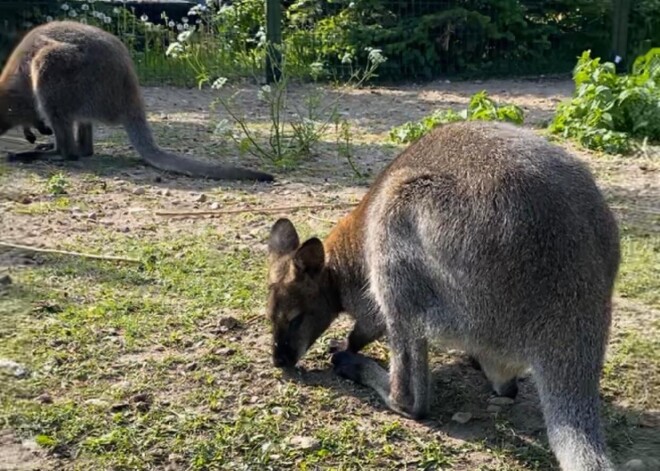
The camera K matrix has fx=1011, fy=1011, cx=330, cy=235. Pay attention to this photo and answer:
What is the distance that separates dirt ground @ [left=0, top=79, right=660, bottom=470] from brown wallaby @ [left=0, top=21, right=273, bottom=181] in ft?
1.56

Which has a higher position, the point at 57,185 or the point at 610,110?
the point at 610,110

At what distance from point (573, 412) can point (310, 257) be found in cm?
130

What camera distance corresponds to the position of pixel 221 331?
167 inches

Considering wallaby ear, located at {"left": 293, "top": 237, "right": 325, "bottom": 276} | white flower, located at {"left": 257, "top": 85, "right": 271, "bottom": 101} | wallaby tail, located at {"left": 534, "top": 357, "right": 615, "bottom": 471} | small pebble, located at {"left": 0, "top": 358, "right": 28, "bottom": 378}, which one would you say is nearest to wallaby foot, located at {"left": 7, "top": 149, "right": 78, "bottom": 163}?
white flower, located at {"left": 257, "top": 85, "right": 271, "bottom": 101}

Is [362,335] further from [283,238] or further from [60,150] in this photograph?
[60,150]

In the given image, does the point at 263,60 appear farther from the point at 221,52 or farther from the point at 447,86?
the point at 447,86

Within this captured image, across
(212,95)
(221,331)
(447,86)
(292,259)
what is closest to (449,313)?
(292,259)

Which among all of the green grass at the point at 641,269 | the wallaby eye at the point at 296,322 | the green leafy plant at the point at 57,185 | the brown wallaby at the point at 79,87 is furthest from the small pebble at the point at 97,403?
the brown wallaby at the point at 79,87

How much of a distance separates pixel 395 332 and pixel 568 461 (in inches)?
32.5

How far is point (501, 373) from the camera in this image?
354 centimetres

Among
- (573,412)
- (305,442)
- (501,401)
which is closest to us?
(573,412)

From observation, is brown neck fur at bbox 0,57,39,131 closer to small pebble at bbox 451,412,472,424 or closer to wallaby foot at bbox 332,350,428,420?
wallaby foot at bbox 332,350,428,420

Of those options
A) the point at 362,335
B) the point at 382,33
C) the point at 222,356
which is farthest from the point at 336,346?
the point at 382,33

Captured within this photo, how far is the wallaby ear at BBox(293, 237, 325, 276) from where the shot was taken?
3920 mm
